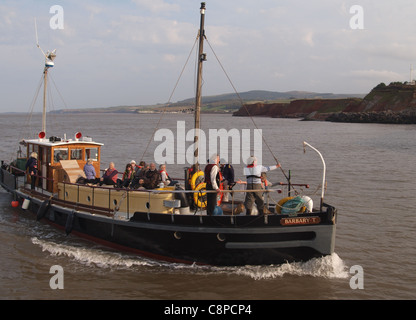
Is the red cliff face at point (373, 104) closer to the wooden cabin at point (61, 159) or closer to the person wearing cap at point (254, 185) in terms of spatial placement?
the wooden cabin at point (61, 159)

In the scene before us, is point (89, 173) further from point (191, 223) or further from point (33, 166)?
point (191, 223)

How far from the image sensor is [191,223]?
9992 millimetres

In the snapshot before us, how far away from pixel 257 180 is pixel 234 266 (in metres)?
2.15

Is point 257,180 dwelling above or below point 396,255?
above

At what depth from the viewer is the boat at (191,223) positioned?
9.59 metres

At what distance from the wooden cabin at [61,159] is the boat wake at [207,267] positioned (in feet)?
9.15

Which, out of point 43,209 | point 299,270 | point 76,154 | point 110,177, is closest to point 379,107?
point 76,154

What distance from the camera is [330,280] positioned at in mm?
9781

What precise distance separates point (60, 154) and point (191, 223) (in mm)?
6567

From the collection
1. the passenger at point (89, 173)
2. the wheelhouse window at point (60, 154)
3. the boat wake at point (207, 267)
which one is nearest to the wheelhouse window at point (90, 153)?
the wheelhouse window at point (60, 154)

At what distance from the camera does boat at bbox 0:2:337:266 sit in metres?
9.59

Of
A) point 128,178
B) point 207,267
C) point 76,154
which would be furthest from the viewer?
point 76,154
